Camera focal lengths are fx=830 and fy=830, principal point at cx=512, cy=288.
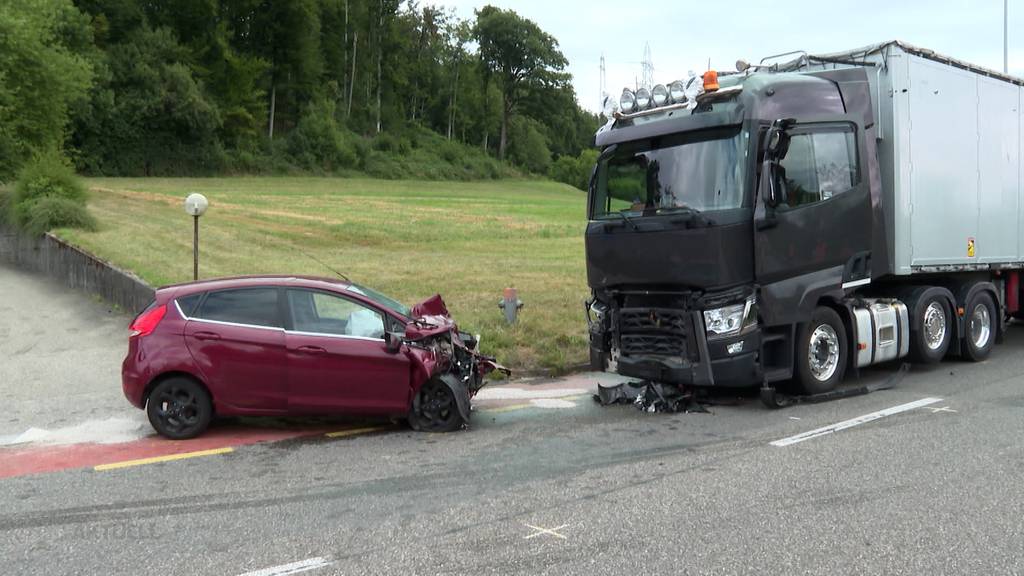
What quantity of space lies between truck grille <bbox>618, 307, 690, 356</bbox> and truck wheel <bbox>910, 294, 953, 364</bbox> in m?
3.65

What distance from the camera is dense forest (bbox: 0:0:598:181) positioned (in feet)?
105

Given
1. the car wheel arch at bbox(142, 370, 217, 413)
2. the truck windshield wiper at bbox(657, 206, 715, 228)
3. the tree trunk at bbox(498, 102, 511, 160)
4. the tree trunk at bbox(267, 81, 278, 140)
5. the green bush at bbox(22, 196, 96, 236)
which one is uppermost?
the tree trunk at bbox(498, 102, 511, 160)

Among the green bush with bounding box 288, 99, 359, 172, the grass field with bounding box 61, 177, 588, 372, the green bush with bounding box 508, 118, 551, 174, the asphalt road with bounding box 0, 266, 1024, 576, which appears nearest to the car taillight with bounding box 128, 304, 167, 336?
the asphalt road with bounding box 0, 266, 1024, 576

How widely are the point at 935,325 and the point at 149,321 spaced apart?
30.0ft

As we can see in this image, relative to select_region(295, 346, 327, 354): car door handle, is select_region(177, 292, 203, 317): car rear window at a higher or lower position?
higher

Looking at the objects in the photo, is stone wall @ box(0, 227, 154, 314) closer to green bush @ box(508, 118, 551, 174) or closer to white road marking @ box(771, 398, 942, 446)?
white road marking @ box(771, 398, 942, 446)

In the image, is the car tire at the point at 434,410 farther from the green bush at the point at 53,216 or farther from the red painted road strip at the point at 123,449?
the green bush at the point at 53,216

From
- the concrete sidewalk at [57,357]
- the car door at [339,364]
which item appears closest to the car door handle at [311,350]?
the car door at [339,364]

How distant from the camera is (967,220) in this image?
34.6 ft

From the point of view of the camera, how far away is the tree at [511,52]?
109812mm

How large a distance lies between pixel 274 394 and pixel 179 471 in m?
1.22

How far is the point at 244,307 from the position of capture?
25.6ft

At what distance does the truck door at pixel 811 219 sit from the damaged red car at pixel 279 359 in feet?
10.7

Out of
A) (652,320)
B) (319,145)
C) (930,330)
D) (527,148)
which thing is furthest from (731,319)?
(527,148)
